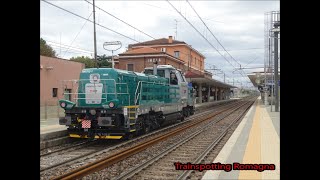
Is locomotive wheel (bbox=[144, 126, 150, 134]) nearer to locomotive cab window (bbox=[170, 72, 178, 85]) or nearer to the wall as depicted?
locomotive cab window (bbox=[170, 72, 178, 85])

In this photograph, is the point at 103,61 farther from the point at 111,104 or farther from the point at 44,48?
the point at 111,104

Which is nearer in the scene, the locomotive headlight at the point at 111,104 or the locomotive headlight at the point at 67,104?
the locomotive headlight at the point at 111,104

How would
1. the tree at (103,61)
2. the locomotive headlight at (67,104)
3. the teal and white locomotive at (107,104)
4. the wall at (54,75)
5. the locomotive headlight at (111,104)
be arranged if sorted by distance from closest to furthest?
the locomotive headlight at (111,104), the teal and white locomotive at (107,104), the locomotive headlight at (67,104), the wall at (54,75), the tree at (103,61)

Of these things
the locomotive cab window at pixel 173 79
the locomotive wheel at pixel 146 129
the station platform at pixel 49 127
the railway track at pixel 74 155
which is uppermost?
the locomotive cab window at pixel 173 79

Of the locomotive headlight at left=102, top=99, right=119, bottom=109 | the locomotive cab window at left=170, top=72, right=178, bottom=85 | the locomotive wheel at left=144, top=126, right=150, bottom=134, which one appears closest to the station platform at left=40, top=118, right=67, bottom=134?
the locomotive headlight at left=102, top=99, right=119, bottom=109

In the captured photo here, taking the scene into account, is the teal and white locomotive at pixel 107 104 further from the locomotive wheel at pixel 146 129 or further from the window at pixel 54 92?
the window at pixel 54 92

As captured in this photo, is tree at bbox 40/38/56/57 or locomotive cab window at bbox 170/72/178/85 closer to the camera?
tree at bbox 40/38/56/57

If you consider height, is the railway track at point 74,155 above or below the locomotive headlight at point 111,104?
below

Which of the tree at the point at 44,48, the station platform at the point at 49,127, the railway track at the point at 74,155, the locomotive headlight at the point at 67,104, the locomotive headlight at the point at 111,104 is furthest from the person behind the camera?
the station platform at the point at 49,127

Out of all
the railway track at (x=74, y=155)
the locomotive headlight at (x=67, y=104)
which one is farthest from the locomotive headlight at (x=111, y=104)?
the railway track at (x=74, y=155)
